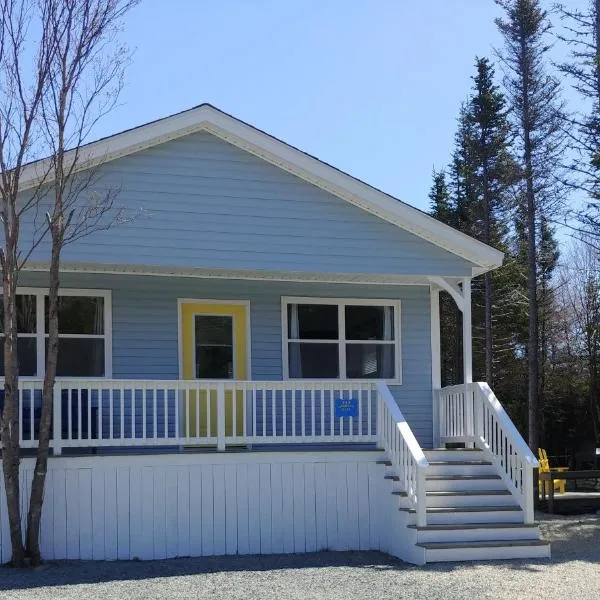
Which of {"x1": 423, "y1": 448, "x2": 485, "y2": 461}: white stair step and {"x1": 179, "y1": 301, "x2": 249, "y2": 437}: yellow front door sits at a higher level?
{"x1": 179, "y1": 301, "x2": 249, "y2": 437}: yellow front door

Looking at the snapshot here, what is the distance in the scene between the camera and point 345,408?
39.9 feet

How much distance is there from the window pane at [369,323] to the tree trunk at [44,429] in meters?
5.03

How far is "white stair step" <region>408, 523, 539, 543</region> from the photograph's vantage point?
9.98 metres

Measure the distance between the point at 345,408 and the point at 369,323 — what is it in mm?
1865

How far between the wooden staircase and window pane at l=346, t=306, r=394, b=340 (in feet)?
8.59

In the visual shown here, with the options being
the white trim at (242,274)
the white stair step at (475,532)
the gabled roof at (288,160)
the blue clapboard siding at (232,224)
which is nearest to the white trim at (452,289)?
the white trim at (242,274)

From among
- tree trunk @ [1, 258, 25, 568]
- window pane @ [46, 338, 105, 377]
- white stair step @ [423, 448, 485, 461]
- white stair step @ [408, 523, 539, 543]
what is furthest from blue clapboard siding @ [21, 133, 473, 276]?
white stair step @ [408, 523, 539, 543]

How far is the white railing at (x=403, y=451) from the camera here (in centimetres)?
1005

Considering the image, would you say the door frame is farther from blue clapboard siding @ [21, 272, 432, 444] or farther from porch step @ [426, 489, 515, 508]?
porch step @ [426, 489, 515, 508]

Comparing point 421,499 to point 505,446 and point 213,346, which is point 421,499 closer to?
point 505,446

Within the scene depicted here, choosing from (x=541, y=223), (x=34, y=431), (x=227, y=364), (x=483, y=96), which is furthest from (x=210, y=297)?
(x=483, y=96)

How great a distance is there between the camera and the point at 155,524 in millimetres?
10703

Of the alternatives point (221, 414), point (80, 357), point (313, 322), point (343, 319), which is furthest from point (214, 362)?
point (221, 414)

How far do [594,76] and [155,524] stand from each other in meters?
12.9
